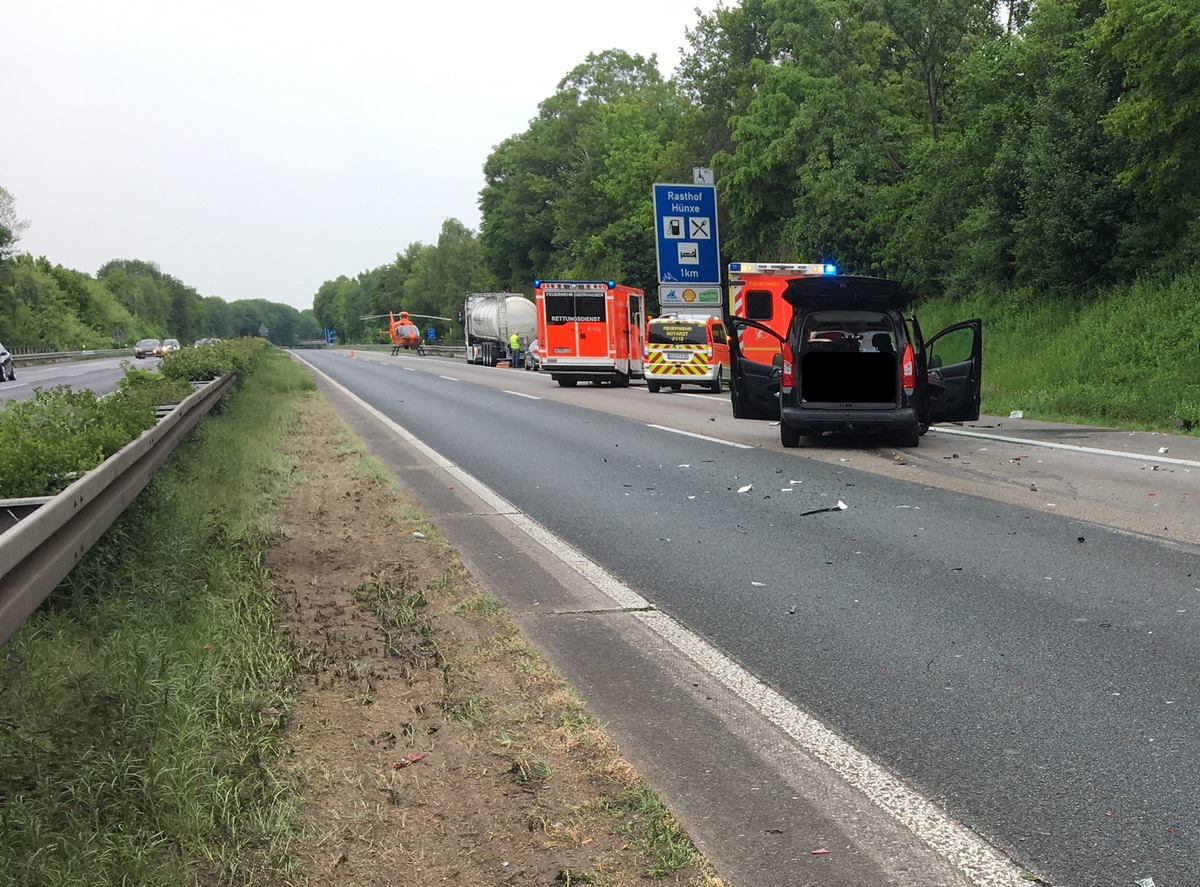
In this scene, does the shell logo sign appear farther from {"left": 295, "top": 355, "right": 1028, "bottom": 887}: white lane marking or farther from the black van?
{"left": 295, "top": 355, "right": 1028, "bottom": 887}: white lane marking

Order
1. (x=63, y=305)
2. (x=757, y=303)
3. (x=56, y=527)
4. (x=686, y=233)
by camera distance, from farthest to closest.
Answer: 1. (x=63, y=305)
2. (x=686, y=233)
3. (x=757, y=303)
4. (x=56, y=527)

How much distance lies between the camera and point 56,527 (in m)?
4.57

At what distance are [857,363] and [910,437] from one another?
1178mm

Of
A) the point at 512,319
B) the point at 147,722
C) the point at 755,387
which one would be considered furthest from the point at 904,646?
the point at 512,319

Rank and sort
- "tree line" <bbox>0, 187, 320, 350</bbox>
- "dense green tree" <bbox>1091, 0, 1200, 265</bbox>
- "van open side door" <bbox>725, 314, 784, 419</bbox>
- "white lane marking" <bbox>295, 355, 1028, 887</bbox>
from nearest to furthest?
"white lane marking" <bbox>295, 355, 1028, 887</bbox>, "van open side door" <bbox>725, 314, 784, 419</bbox>, "dense green tree" <bbox>1091, 0, 1200, 265</bbox>, "tree line" <bbox>0, 187, 320, 350</bbox>

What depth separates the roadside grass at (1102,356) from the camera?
54.9 feet

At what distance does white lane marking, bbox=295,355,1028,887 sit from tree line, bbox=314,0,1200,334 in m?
9.88

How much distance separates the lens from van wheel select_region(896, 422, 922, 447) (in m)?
13.1

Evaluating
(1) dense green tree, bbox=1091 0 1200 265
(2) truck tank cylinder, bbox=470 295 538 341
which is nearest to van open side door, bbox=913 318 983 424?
(1) dense green tree, bbox=1091 0 1200 265

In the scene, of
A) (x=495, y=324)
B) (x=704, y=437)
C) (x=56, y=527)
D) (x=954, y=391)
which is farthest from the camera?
(x=495, y=324)

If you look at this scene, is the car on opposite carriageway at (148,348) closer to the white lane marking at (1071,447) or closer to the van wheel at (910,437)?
the white lane marking at (1071,447)

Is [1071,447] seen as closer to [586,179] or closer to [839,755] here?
[839,755]

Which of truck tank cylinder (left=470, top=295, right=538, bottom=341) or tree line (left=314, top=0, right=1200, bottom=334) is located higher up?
tree line (left=314, top=0, right=1200, bottom=334)

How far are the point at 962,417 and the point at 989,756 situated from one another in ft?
34.1
